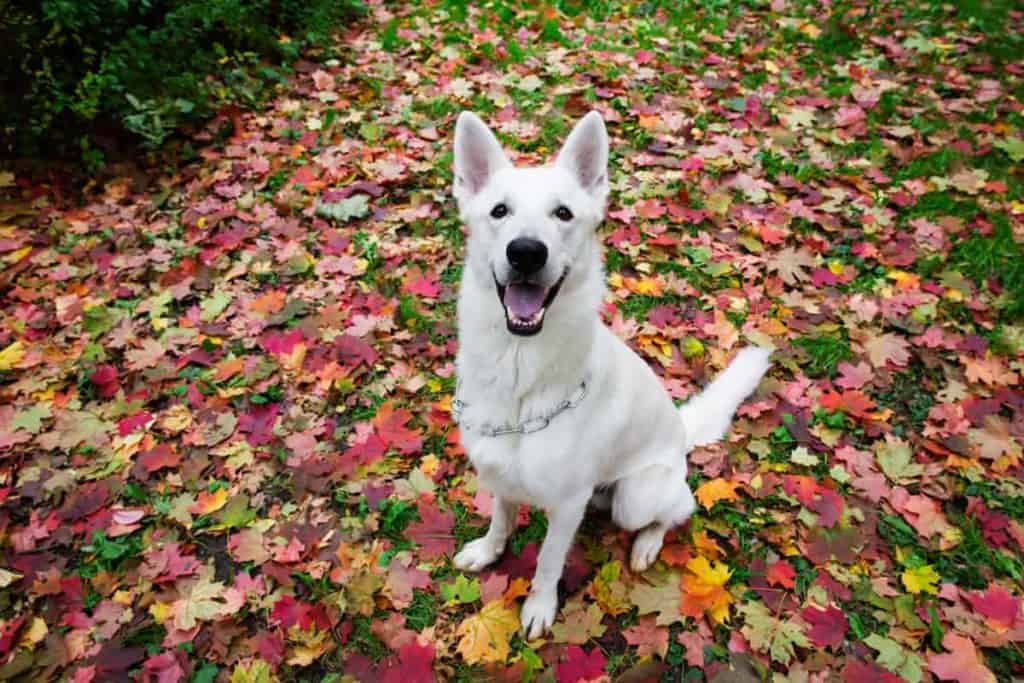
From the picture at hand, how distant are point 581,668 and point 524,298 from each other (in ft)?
5.53

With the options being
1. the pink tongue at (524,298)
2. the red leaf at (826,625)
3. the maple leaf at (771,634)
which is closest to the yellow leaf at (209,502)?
the pink tongue at (524,298)

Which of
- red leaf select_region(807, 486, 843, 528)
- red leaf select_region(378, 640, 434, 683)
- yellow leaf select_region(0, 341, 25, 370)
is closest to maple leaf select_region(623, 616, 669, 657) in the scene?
red leaf select_region(378, 640, 434, 683)

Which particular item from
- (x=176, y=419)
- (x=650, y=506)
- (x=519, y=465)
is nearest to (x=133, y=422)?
(x=176, y=419)

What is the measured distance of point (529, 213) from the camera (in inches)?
88.7

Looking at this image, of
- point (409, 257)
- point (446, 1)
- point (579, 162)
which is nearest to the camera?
point (579, 162)

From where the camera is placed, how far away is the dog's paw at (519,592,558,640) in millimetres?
2684

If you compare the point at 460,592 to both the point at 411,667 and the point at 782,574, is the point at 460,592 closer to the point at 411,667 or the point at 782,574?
the point at 411,667

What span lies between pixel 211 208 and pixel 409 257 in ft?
6.36

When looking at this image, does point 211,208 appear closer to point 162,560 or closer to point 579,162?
point 162,560

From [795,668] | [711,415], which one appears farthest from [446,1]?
[795,668]

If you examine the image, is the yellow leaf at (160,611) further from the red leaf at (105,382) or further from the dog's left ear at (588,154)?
the dog's left ear at (588,154)

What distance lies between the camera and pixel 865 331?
13.0 ft

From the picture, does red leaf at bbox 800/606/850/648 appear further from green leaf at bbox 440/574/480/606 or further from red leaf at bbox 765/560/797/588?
green leaf at bbox 440/574/480/606

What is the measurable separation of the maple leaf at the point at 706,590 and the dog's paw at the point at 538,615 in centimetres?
63
